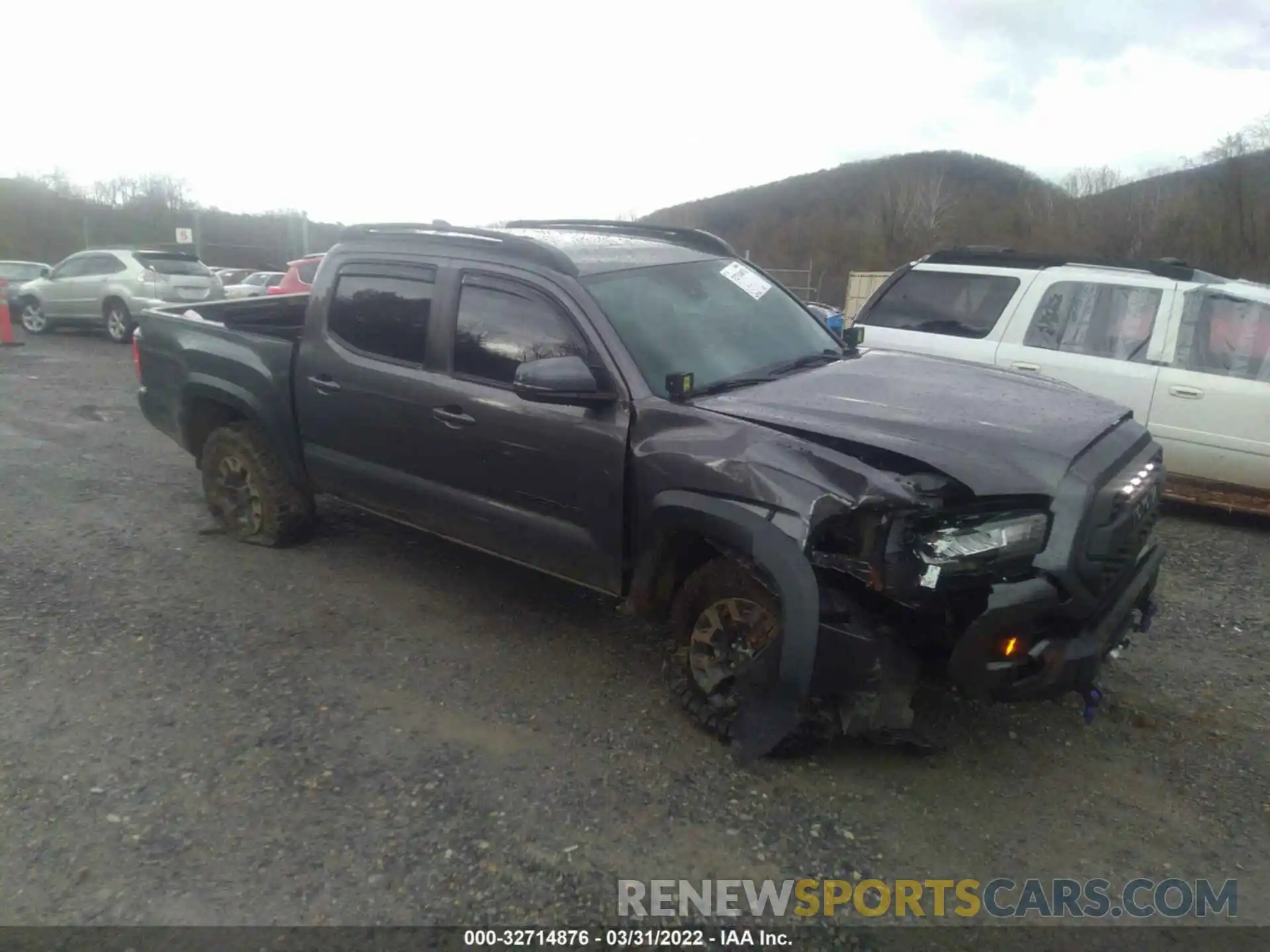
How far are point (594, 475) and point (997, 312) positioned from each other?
443cm

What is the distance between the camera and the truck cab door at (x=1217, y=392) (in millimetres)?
6086

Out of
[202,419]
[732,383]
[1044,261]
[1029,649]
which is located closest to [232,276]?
[202,419]

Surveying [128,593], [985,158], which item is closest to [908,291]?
[128,593]

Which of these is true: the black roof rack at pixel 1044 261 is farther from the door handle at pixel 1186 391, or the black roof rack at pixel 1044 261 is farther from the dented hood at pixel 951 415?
the dented hood at pixel 951 415

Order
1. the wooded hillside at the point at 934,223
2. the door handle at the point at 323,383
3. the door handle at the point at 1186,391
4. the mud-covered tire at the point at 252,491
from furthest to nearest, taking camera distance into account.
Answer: the wooded hillside at the point at 934,223
the door handle at the point at 1186,391
the mud-covered tire at the point at 252,491
the door handle at the point at 323,383

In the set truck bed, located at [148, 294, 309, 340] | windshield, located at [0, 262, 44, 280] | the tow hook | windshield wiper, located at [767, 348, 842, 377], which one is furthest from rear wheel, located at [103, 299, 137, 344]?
the tow hook

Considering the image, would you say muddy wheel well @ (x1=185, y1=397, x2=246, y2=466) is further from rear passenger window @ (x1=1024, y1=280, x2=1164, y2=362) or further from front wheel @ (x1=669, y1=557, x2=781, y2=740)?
rear passenger window @ (x1=1024, y1=280, x2=1164, y2=362)

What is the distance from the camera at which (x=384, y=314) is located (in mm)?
4621

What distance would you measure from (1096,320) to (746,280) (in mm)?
3368

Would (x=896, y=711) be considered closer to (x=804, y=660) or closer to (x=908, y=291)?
(x=804, y=660)

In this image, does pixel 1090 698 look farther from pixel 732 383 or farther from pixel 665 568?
pixel 732 383

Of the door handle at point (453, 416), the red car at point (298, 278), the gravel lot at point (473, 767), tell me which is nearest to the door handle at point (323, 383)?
the door handle at point (453, 416)

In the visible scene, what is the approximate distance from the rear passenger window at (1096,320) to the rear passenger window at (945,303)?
299mm

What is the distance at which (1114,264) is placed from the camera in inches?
270
